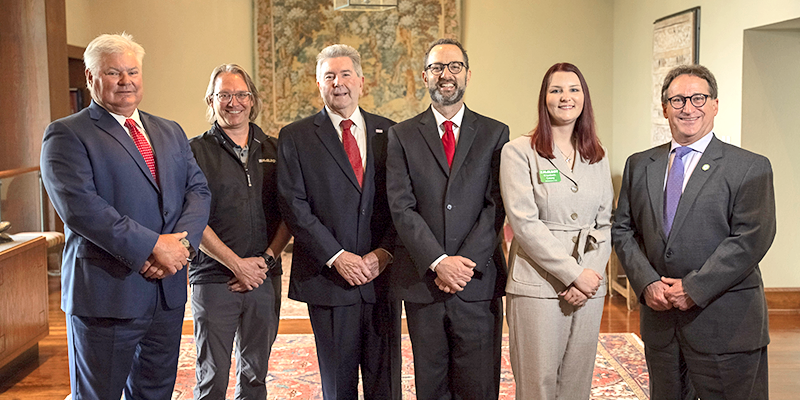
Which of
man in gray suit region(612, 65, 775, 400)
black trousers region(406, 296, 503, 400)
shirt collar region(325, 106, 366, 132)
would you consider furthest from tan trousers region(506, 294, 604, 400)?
shirt collar region(325, 106, 366, 132)

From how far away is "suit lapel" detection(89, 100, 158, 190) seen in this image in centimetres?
243

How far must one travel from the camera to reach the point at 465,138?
107 inches

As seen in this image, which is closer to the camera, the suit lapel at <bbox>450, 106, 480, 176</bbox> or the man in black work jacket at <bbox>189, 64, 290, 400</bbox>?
the suit lapel at <bbox>450, 106, 480, 176</bbox>

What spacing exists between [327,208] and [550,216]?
0.96 m

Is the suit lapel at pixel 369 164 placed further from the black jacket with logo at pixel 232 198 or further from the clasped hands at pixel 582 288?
the clasped hands at pixel 582 288

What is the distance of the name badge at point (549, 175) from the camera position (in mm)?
2564

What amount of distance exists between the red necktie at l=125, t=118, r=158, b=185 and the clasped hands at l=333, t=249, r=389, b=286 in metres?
0.82

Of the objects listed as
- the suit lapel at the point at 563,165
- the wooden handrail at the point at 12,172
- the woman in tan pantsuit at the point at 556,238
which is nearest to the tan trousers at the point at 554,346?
the woman in tan pantsuit at the point at 556,238

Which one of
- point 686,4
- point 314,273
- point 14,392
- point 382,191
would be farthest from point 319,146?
point 686,4

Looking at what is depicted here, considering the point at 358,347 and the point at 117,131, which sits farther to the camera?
the point at 358,347

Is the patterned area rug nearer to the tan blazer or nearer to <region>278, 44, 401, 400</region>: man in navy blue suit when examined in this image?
<region>278, 44, 401, 400</region>: man in navy blue suit

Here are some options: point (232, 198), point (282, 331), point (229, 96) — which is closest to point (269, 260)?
point (232, 198)

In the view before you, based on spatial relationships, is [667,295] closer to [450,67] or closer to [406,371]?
[450,67]

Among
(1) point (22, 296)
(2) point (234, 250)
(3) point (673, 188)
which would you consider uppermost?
(3) point (673, 188)
